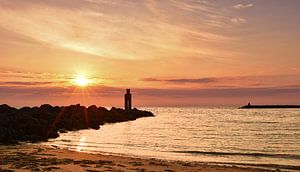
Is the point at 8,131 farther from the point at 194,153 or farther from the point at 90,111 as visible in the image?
the point at 90,111

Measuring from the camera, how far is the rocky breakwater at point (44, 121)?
1551 inches

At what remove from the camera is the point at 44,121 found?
152 feet

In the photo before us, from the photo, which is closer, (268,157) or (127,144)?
(268,157)

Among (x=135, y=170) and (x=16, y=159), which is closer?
(x=135, y=170)

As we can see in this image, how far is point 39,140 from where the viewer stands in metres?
39.6

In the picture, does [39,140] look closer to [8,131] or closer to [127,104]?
[8,131]

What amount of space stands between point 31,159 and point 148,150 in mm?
13776

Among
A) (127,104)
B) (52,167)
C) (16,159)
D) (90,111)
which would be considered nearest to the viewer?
(52,167)

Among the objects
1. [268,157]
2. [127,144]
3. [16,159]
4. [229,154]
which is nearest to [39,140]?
[127,144]

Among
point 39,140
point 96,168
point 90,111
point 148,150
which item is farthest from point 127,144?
point 90,111

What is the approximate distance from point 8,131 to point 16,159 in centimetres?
1546

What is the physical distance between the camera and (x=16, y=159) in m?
23.0

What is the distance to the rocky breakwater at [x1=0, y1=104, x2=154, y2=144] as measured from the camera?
39.4 m

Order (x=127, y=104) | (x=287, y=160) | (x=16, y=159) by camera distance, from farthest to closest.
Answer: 1. (x=127, y=104)
2. (x=287, y=160)
3. (x=16, y=159)
